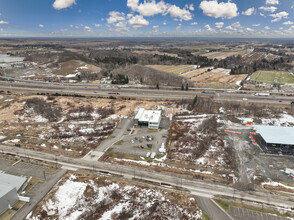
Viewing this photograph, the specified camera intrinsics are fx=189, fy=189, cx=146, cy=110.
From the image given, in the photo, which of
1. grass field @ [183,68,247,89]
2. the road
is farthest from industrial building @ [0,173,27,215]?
grass field @ [183,68,247,89]

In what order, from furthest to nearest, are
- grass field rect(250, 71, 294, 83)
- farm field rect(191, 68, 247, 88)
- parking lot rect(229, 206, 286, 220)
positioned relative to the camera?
grass field rect(250, 71, 294, 83) < farm field rect(191, 68, 247, 88) < parking lot rect(229, 206, 286, 220)

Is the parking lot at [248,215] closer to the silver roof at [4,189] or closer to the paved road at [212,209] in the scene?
the paved road at [212,209]

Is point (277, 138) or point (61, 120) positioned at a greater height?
point (277, 138)

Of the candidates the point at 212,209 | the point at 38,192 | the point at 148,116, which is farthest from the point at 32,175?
the point at 148,116

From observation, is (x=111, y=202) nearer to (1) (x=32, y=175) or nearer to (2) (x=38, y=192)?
(2) (x=38, y=192)

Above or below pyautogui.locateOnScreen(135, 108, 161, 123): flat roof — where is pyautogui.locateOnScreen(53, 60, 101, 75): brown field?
above

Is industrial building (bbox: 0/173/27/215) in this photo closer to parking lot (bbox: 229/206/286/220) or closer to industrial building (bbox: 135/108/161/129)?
industrial building (bbox: 135/108/161/129)
